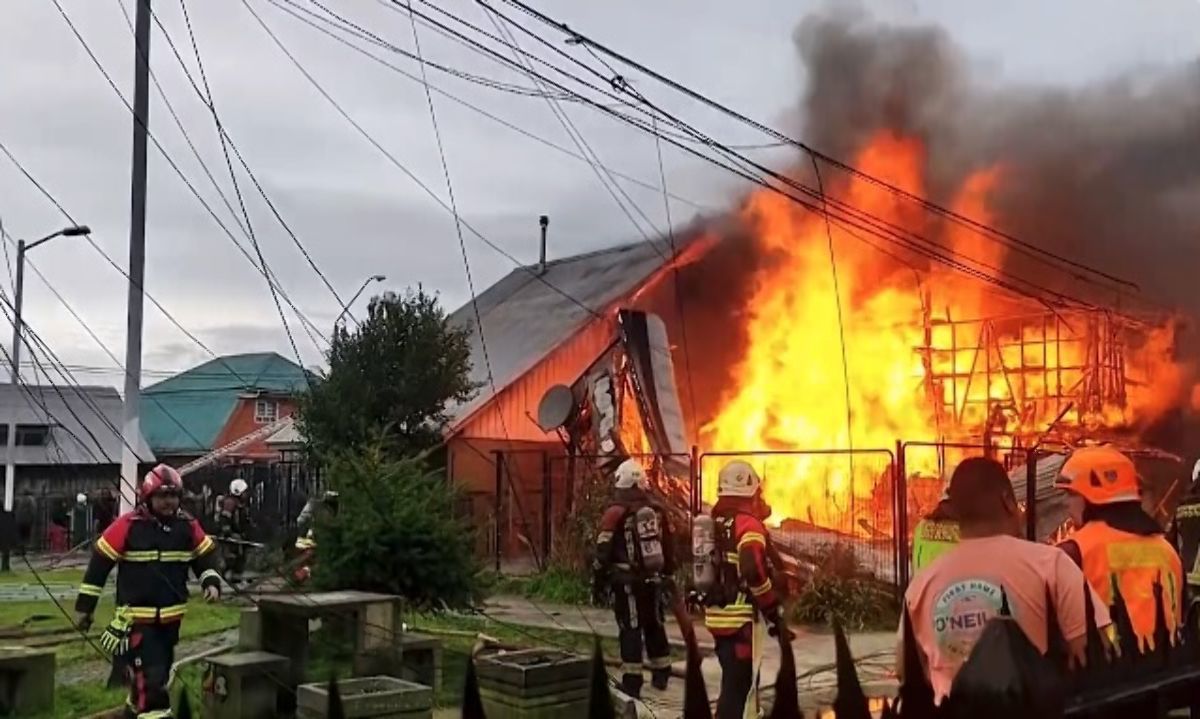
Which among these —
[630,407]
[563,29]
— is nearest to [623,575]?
[563,29]

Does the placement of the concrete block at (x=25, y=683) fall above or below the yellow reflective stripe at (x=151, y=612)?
below

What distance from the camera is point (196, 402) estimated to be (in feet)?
171

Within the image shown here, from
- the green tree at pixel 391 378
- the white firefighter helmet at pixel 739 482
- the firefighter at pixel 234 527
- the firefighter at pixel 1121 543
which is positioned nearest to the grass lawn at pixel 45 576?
the firefighter at pixel 234 527

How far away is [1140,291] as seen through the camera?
21.0 metres

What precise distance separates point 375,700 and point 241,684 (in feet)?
5.04

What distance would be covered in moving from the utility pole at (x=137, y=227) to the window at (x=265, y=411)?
38.1 m

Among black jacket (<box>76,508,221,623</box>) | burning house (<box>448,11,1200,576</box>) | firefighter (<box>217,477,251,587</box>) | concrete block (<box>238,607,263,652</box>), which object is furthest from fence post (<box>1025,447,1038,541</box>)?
firefighter (<box>217,477,251,587</box>)

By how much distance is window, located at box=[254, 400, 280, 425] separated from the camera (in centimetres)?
4905

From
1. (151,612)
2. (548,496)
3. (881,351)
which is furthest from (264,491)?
(151,612)

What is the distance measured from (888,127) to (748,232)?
3.26m

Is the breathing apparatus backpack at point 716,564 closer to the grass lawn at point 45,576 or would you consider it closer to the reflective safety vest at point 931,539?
the reflective safety vest at point 931,539

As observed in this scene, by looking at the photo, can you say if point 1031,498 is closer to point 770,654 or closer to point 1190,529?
point 770,654

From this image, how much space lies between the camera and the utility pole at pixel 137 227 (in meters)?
11.1

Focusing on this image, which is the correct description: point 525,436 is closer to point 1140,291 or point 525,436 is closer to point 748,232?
point 748,232
